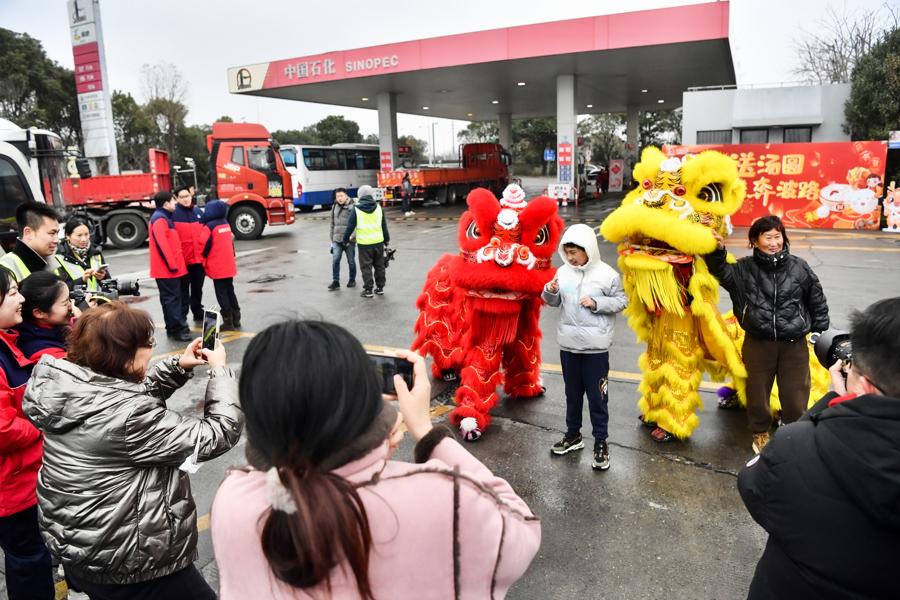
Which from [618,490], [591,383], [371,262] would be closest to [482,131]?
[371,262]

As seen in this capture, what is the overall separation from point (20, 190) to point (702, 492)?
453 inches

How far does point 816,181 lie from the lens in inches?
604

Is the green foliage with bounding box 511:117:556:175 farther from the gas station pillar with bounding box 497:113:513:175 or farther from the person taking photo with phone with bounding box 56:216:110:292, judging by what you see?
the person taking photo with phone with bounding box 56:216:110:292

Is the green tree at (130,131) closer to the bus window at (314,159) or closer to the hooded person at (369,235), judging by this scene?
the bus window at (314,159)

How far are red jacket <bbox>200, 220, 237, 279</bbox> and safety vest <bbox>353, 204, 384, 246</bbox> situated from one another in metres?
2.16

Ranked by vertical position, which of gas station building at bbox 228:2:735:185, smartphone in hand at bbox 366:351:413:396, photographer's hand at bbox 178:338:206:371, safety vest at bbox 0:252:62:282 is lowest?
photographer's hand at bbox 178:338:206:371

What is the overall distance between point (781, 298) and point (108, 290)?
5017 millimetres

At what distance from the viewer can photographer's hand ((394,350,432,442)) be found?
1415 mm

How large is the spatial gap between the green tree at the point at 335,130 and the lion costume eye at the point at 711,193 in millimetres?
48579

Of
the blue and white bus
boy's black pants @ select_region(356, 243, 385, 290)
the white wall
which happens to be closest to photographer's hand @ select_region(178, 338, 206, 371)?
boy's black pants @ select_region(356, 243, 385, 290)

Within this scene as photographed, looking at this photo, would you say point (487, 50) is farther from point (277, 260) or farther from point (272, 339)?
point (272, 339)

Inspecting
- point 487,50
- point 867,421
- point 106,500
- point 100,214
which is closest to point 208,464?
point 106,500

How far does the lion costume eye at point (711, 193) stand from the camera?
3.95 m

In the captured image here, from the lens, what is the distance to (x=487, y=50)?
18266 mm
